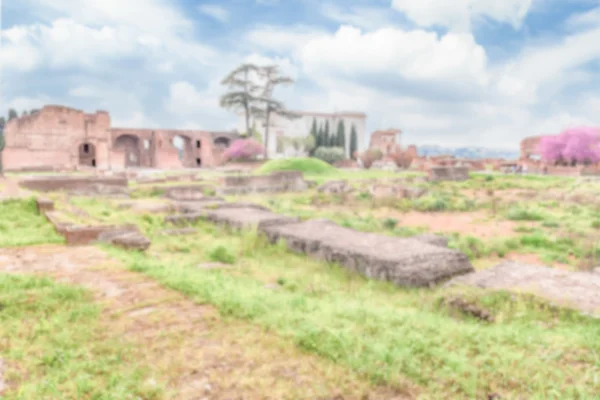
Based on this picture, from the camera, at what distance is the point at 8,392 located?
1.81 m

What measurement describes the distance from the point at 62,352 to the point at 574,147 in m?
44.5

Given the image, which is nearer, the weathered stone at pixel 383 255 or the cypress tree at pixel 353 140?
the weathered stone at pixel 383 255

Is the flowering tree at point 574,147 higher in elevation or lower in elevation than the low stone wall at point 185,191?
higher

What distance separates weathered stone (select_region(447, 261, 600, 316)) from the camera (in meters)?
3.31

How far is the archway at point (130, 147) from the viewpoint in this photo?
44.1 meters

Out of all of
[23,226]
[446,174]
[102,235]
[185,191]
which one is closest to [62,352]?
[102,235]

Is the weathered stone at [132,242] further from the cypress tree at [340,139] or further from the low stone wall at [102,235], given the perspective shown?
the cypress tree at [340,139]

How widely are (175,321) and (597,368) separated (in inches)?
91.3

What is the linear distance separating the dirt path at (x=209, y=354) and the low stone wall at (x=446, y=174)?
22.5m

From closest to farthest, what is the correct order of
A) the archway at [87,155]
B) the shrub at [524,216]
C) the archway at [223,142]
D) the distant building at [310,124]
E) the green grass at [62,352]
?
the green grass at [62,352] < the shrub at [524,216] < the archway at [87,155] < the archway at [223,142] < the distant building at [310,124]

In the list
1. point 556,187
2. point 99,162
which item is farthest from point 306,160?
point 99,162

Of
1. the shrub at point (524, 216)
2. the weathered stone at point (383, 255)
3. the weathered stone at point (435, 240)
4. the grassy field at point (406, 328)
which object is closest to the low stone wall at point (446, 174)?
the shrub at point (524, 216)

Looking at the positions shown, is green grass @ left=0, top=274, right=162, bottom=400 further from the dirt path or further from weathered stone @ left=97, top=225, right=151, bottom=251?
weathered stone @ left=97, top=225, right=151, bottom=251

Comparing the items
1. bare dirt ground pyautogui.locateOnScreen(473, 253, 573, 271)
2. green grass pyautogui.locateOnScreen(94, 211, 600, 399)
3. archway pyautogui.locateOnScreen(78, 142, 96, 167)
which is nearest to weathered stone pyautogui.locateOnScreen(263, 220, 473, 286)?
green grass pyautogui.locateOnScreen(94, 211, 600, 399)
